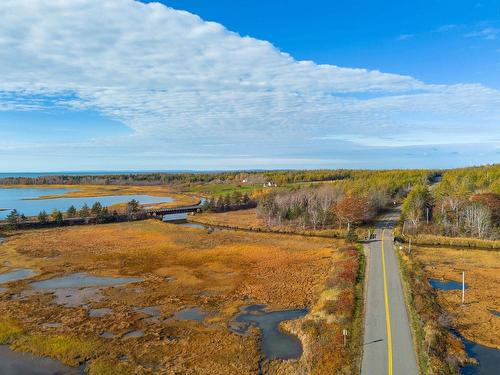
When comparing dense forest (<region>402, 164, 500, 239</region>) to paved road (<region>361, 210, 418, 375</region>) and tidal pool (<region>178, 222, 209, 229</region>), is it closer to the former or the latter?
paved road (<region>361, 210, 418, 375</region>)

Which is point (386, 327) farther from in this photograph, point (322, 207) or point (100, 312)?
point (322, 207)

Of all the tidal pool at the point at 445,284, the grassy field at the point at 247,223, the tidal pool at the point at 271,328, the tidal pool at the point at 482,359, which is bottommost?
Answer: the tidal pool at the point at 271,328

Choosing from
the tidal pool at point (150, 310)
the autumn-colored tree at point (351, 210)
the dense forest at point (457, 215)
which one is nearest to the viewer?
the tidal pool at point (150, 310)

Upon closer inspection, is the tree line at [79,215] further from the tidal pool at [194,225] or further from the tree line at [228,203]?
the tree line at [228,203]

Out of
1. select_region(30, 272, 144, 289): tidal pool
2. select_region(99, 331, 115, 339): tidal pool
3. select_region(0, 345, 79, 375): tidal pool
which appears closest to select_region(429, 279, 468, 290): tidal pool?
select_region(99, 331, 115, 339): tidal pool

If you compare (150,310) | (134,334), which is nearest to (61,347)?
(134,334)

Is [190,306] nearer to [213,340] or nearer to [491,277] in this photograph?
[213,340]

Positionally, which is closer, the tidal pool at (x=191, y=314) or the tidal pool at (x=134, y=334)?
the tidal pool at (x=134, y=334)

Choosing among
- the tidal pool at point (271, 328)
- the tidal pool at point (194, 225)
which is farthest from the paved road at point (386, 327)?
the tidal pool at point (194, 225)
